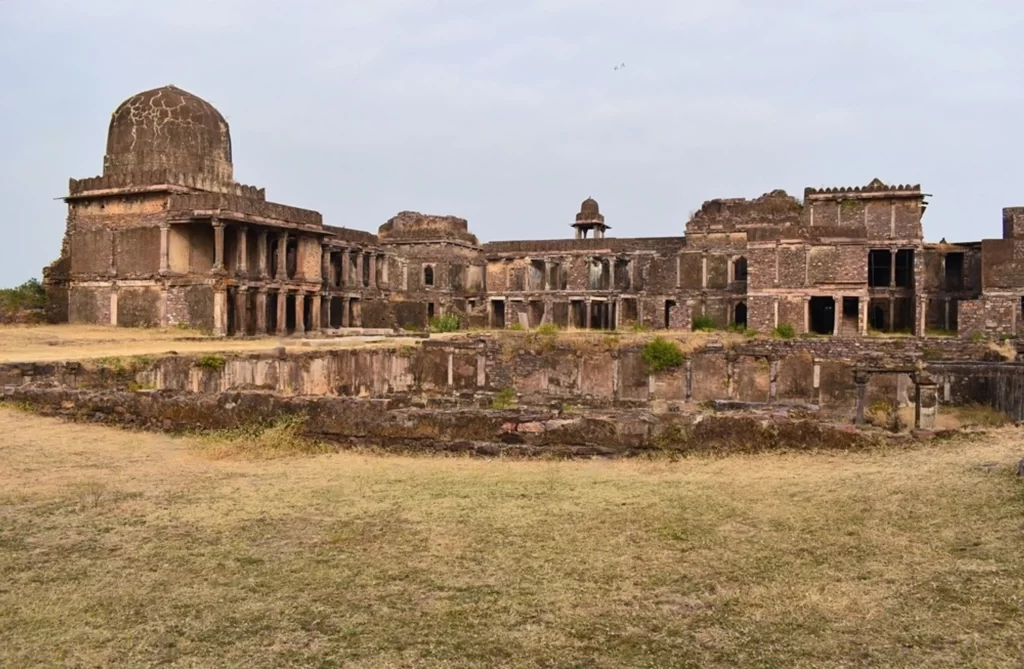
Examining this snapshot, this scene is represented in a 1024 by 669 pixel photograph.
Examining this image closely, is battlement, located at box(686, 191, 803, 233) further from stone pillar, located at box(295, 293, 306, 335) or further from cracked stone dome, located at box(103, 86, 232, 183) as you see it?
cracked stone dome, located at box(103, 86, 232, 183)

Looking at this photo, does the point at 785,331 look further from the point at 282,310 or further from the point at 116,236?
the point at 116,236

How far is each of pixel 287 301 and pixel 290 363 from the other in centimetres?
1413

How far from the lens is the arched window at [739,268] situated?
135 feet

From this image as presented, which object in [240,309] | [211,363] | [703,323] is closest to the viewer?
[211,363]

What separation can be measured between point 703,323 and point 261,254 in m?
20.0

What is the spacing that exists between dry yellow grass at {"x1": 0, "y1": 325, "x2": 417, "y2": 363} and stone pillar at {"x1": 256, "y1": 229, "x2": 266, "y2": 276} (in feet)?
11.8

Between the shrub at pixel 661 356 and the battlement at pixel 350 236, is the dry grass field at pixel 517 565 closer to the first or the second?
the shrub at pixel 661 356

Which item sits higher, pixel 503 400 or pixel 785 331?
pixel 785 331

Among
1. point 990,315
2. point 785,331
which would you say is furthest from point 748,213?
point 990,315

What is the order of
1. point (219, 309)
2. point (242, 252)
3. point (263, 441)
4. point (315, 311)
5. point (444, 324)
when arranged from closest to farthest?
point (263, 441)
point (219, 309)
point (242, 252)
point (315, 311)
point (444, 324)

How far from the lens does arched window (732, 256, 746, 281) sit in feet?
135

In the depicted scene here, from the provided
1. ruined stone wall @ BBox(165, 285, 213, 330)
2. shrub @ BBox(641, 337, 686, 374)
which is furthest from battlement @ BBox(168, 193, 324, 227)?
shrub @ BBox(641, 337, 686, 374)

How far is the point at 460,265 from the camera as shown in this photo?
4791 centimetres

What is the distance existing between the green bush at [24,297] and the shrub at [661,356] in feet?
73.6
